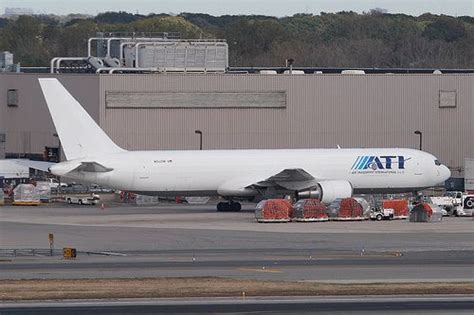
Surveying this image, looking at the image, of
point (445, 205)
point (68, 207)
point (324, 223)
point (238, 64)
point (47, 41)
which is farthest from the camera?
point (47, 41)

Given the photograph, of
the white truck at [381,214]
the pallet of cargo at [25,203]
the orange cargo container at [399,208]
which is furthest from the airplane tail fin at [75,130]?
the orange cargo container at [399,208]

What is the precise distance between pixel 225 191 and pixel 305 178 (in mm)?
4583

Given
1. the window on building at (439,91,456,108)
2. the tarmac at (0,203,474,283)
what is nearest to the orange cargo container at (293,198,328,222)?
the tarmac at (0,203,474,283)

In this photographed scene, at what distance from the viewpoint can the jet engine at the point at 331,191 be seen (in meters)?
70.9

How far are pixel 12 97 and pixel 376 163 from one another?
113 ft

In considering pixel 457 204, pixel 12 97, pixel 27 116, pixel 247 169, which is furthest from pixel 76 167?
pixel 12 97

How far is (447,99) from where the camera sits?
9588 cm

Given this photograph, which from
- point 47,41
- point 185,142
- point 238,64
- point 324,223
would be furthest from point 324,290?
point 47,41

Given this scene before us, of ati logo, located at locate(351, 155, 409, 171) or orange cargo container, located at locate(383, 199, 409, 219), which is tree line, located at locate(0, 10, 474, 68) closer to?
ati logo, located at locate(351, 155, 409, 171)

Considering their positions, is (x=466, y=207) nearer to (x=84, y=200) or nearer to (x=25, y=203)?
(x=84, y=200)

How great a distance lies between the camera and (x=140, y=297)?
36.0m

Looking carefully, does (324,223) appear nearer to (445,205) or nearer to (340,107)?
(445,205)

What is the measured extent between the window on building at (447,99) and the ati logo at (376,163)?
23.1 meters

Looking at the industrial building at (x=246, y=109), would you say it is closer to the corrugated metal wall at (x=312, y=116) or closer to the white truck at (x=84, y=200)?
the corrugated metal wall at (x=312, y=116)
